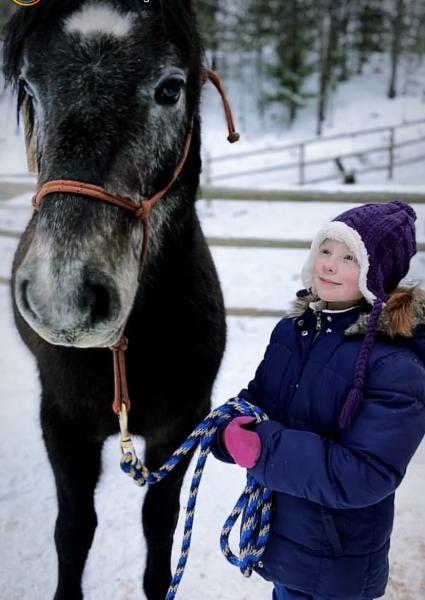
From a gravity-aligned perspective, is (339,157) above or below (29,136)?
above

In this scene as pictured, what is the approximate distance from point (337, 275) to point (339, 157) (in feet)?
40.2

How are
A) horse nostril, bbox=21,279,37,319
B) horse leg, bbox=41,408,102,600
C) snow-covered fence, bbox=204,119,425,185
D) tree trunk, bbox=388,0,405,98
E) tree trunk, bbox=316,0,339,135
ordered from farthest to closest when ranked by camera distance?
tree trunk, bbox=388,0,405,98 → tree trunk, bbox=316,0,339,135 → snow-covered fence, bbox=204,119,425,185 → horse leg, bbox=41,408,102,600 → horse nostril, bbox=21,279,37,319

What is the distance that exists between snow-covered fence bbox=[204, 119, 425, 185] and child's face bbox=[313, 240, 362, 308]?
10057 millimetres

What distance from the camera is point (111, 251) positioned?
112 cm

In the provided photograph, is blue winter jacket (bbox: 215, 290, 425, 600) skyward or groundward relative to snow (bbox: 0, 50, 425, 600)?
skyward

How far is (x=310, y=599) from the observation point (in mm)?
1396

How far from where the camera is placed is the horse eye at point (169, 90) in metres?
1.31

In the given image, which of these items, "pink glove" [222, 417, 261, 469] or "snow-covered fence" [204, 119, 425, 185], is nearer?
"pink glove" [222, 417, 261, 469]

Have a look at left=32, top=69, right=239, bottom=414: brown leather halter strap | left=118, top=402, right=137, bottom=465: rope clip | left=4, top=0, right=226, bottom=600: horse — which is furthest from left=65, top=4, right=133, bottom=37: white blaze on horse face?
left=118, top=402, right=137, bottom=465: rope clip

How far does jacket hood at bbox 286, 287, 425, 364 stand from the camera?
3.94ft

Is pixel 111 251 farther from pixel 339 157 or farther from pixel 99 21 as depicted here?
pixel 339 157

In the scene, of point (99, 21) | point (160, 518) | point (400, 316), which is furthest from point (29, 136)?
point (160, 518)

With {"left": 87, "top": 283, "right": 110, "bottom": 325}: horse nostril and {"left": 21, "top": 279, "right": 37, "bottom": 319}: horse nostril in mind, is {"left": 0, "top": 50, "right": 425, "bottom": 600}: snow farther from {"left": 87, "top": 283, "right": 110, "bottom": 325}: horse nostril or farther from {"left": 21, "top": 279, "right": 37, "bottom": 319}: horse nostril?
{"left": 21, "top": 279, "right": 37, "bottom": 319}: horse nostril

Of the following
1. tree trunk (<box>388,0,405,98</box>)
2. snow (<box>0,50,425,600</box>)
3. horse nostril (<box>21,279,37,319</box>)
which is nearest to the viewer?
horse nostril (<box>21,279,37,319</box>)
